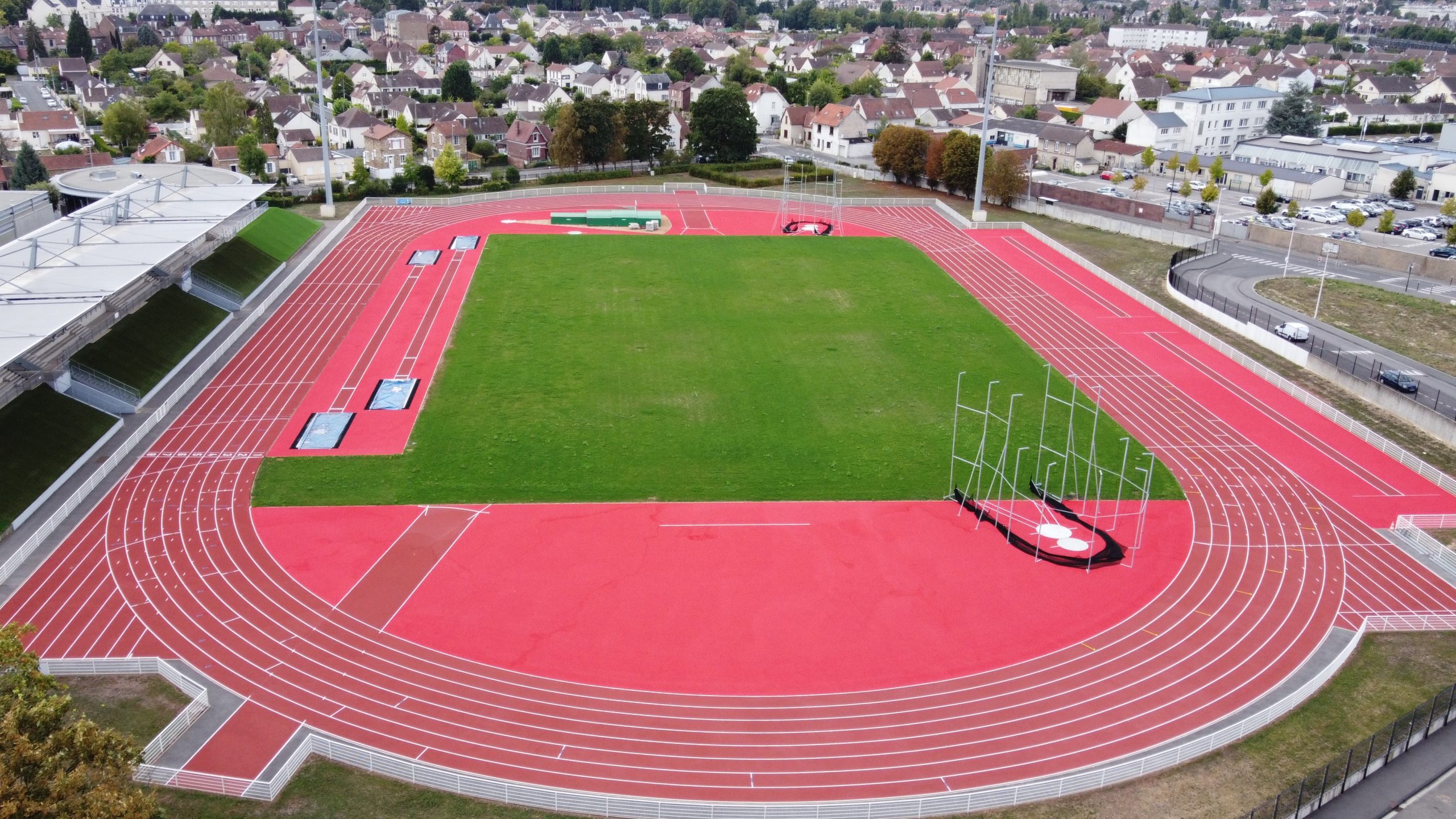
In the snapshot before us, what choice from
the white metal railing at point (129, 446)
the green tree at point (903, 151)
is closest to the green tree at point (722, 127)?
the green tree at point (903, 151)

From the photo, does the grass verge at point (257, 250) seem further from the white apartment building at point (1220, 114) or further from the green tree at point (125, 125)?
the white apartment building at point (1220, 114)

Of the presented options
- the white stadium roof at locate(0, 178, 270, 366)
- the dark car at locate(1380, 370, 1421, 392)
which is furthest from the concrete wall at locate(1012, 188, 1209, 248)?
the white stadium roof at locate(0, 178, 270, 366)

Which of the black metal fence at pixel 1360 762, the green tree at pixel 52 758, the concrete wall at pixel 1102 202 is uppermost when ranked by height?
the concrete wall at pixel 1102 202

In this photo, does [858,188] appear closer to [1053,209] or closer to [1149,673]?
[1053,209]

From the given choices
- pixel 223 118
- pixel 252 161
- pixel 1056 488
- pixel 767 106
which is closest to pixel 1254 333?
pixel 1056 488

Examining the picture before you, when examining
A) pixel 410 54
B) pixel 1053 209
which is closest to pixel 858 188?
pixel 1053 209
